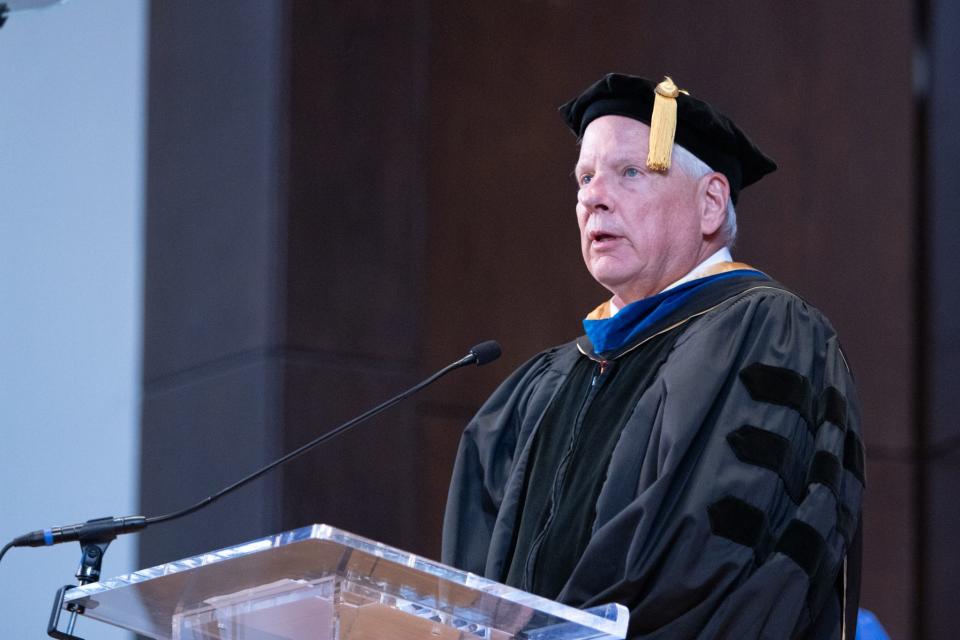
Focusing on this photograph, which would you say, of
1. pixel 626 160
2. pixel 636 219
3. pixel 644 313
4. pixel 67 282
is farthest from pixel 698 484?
pixel 67 282

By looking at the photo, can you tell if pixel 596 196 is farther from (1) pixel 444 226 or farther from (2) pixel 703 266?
(1) pixel 444 226

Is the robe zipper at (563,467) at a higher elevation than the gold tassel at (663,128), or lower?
lower

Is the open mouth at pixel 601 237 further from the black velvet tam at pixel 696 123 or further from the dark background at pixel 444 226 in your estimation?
the dark background at pixel 444 226

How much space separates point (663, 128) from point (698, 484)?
852 millimetres

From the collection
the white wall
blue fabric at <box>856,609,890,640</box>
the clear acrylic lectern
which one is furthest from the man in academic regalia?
the white wall

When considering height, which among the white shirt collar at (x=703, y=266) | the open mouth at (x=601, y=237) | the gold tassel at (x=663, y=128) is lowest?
the white shirt collar at (x=703, y=266)

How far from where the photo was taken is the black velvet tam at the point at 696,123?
10.2 feet

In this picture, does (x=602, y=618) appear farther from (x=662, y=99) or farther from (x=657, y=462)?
(x=662, y=99)

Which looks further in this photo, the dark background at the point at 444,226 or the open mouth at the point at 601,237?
the dark background at the point at 444,226

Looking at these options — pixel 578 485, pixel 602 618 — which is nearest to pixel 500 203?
pixel 578 485

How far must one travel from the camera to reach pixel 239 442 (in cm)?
432

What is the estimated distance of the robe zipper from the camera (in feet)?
9.34

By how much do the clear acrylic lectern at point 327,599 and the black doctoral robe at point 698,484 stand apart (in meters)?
0.52

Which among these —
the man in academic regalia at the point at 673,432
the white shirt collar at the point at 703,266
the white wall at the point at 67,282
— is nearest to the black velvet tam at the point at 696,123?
the man in academic regalia at the point at 673,432
